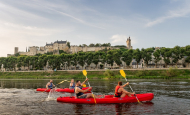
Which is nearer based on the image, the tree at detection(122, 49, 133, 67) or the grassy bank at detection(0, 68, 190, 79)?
the grassy bank at detection(0, 68, 190, 79)

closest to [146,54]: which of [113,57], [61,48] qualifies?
[113,57]

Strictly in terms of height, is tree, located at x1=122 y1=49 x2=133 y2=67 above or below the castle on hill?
below

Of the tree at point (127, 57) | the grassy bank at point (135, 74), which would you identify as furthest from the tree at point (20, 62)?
the tree at point (127, 57)

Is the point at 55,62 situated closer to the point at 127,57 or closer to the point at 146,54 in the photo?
the point at 127,57

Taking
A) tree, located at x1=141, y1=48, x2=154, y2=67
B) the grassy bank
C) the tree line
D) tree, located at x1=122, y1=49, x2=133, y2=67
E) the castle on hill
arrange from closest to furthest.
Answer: the grassy bank → the tree line → tree, located at x1=141, y1=48, x2=154, y2=67 → tree, located at x1=122, y1=49, x2=133, y2=67 → the castle on hill

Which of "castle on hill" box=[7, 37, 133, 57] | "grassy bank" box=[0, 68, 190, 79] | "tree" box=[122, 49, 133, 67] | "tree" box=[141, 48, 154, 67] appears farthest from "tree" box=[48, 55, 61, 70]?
"castle on hill" box=[7, 37, 133, 57]

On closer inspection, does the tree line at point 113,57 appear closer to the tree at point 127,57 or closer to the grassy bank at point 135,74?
the tree at point 127,57

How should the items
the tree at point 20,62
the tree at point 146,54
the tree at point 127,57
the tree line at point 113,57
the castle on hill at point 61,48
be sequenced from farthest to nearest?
the castle on hill at point 61,48
the tree at point 20,62
the tree at point 127,57
the tree at point 146,54
the tree line at point 113,57

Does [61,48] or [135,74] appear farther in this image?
[61,48]

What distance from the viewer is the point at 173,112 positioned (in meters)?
12.3

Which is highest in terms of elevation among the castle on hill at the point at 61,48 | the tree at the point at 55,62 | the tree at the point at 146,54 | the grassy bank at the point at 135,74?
the castle on hill at the point at 61,48

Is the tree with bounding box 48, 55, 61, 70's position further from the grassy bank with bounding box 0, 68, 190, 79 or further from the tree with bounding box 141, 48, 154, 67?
the tree with bounding box 141, 48, 154, 67

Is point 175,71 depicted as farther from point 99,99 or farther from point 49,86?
point 99,99

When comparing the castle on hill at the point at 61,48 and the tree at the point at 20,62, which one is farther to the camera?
the castle on hill at the point at 61,48
